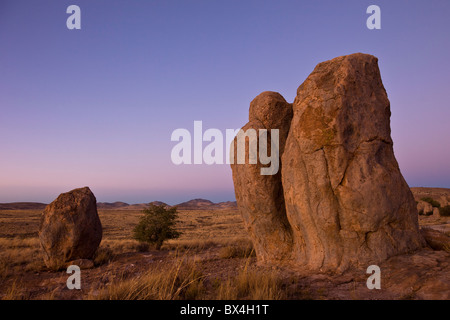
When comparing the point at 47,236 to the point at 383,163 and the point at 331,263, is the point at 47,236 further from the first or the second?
the point at 383,163

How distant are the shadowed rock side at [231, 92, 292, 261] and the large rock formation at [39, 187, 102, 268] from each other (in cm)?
674

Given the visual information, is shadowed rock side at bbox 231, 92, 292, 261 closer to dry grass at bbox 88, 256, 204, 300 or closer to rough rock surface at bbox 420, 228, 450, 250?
dry grass at bbox 88, 256, 204, 300

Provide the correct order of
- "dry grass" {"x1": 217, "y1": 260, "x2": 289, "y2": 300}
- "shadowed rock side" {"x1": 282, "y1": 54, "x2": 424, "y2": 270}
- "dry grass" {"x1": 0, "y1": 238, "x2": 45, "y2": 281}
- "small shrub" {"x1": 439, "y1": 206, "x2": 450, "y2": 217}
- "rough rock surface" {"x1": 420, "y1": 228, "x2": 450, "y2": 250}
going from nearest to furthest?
"dry grass" {"x1": 217, "y1": 260, "x2": 289, "y2": 300} → "shadowed rock side" {"x1": 282, "y1": 54, "x2": 424, "y2": 270} → "rough rock surface" {"x1": 420, "y1": 228, "x2": 450, "y2": 250} → "dry grass" {"x1": 0, "y1": 238, "x2": 45, "y2": 281} → "small shrub" {"x1": 439, "y1": 206, "x2": 450, "y2": 217}

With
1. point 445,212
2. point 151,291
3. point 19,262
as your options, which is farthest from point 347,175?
point 445,212

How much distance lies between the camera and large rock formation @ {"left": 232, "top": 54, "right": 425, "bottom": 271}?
687 cm

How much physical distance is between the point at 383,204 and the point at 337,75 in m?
3.49

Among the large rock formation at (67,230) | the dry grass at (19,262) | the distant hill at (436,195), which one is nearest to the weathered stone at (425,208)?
the distant hill at (436,195)

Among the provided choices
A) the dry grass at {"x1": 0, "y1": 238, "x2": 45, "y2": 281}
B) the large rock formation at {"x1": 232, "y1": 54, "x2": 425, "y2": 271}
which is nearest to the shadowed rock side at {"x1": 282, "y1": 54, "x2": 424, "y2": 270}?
the large rock formation at {"x1": 232, "y1": 54, "x2": 425, "y2": 271}

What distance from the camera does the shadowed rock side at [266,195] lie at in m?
8.55

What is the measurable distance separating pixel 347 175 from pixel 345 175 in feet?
0.15

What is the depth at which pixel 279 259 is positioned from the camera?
8.56m
